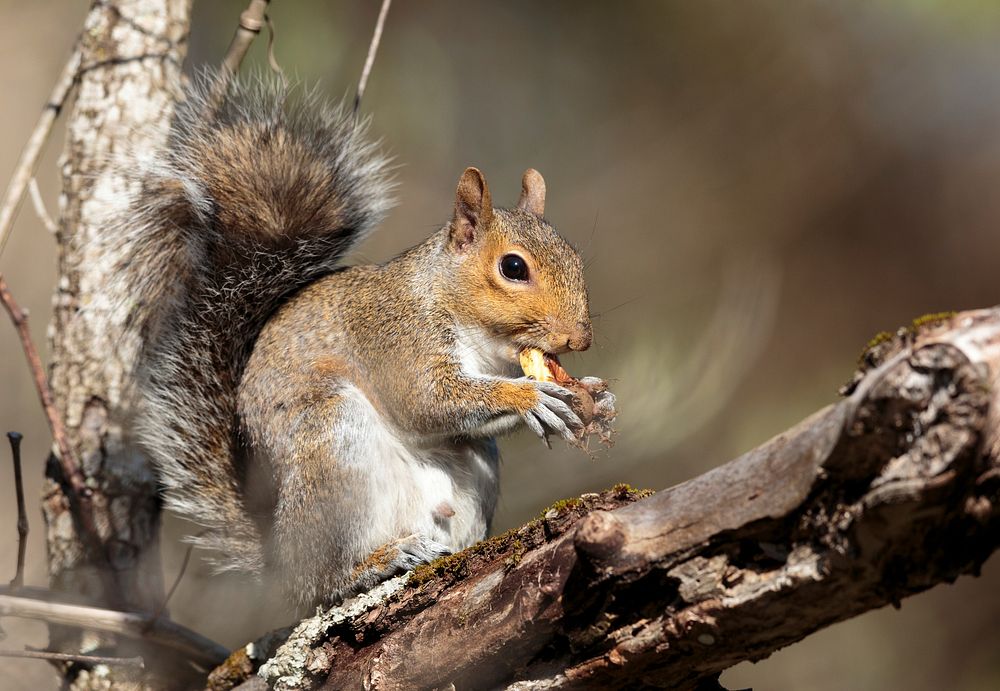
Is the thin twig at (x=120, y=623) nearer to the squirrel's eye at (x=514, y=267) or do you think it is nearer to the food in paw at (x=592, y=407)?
the food in paw at (x=592, y=407)

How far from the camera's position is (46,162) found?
12.8 feet

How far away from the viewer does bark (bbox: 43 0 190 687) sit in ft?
7.57

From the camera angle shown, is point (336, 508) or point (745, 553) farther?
point (336, 508)

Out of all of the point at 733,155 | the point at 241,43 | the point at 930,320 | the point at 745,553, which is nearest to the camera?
the point at 930,320

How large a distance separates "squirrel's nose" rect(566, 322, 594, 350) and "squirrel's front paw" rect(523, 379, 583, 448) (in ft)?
0.57

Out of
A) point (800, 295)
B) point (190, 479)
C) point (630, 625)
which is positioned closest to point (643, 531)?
point (630, 625)

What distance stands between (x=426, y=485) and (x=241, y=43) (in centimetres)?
124

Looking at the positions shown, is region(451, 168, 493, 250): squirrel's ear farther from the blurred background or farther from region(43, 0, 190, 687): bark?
the blurred background

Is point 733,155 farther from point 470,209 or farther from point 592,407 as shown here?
point 592,407

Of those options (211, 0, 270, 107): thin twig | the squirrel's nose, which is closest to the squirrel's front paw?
the squirrel's nose

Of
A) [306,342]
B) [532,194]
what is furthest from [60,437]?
[532,194]

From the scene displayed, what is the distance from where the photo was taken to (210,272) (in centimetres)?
230

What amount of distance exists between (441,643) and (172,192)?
1.29 m

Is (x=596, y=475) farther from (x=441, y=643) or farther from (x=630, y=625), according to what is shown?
(x=630, y=625)
